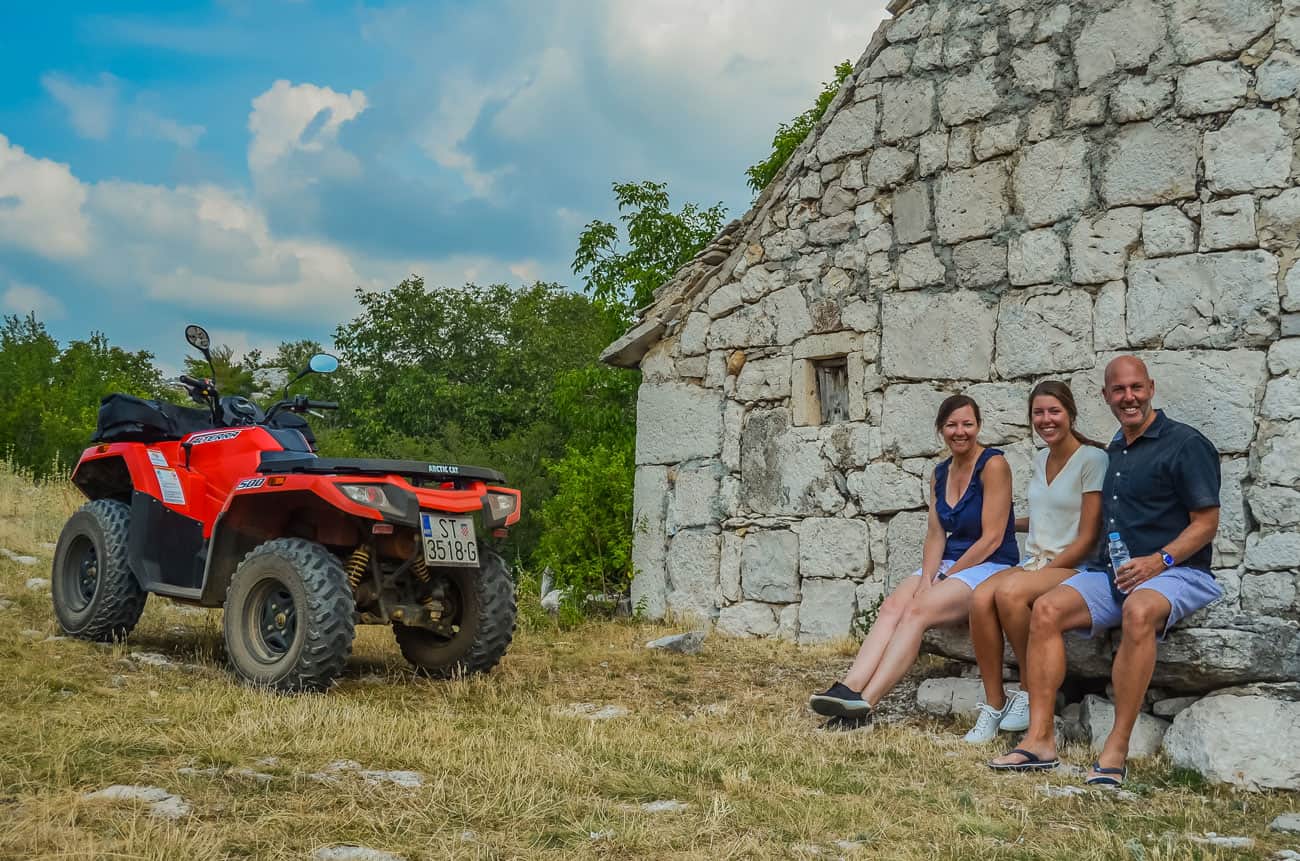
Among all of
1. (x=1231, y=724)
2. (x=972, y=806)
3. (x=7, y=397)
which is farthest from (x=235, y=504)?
(x=7, y=397)

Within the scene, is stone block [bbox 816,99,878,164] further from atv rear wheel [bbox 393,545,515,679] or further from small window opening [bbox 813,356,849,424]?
Answer: atv rear wheel [bbox 393,545,515,679]

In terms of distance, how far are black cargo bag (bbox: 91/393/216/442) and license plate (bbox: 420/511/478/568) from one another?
75.2 inches

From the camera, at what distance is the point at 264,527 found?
18.9ft

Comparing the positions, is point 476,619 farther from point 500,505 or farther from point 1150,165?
point 1150,165

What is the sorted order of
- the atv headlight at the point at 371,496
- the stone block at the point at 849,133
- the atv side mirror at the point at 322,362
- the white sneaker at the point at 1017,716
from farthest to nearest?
1. the stone block at the point at 849,133
2. the atv side mirror at the point at 322,362
3. the atv headlight at the point at 371,496
4. the white sneaker at the point at 1017,716

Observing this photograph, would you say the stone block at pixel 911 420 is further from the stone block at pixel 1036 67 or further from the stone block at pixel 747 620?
the stone block at pixel 1036 67

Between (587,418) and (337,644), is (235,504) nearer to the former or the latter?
(337,644)

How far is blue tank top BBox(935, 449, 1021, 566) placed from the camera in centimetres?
545

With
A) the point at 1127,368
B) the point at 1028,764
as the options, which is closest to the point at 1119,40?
the point at 1127,368

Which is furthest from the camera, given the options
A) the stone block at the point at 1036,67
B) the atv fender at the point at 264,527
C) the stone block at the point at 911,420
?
the stone block at the point at 911,420

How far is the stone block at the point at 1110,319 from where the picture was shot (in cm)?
641

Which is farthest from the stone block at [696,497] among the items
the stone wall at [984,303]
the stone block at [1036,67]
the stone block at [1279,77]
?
the stone block at [1279,77]

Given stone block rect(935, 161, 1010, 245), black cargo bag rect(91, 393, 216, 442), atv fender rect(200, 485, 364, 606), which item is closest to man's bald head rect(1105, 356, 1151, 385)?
stone block rect(935, 161, 1010, 245)

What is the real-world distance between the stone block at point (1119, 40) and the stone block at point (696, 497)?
11.5 feet
